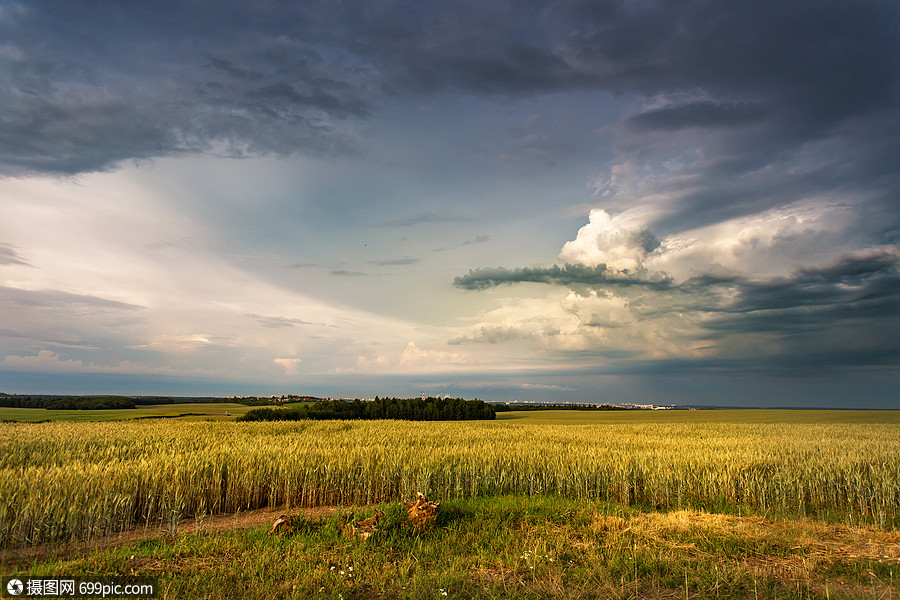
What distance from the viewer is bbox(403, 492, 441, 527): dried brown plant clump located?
8750mm

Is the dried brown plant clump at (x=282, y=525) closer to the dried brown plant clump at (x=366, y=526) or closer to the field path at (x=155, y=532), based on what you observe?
the field path at (x=155, y=532)

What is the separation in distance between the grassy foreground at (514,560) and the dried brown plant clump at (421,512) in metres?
0.23

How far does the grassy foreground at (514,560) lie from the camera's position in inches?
246

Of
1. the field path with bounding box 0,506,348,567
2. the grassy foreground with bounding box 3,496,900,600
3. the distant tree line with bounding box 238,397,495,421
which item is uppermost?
the grassy foreground with bounding box 3,496,900,600

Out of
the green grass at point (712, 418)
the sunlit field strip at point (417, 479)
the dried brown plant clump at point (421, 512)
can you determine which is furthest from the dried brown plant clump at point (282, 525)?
the green grass at point (712, 418)

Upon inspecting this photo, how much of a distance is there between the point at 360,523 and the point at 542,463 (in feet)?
26.1

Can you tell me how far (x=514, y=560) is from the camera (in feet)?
23.8

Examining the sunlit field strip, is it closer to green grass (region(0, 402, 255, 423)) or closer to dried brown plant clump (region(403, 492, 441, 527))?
dried brown plant clump (region(403, 492, 441, 527))

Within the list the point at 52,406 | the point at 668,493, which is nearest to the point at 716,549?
the point at 668,493

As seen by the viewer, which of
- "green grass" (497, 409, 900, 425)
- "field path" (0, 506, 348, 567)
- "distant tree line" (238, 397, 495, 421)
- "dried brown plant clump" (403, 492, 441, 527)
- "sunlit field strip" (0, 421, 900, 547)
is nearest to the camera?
"field path" (0, 506, 348, 567)

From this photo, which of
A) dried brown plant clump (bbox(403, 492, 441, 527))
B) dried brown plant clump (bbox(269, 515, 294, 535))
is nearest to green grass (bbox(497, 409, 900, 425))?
dried brown plant clump (bbox(403, 492, 441, 527))

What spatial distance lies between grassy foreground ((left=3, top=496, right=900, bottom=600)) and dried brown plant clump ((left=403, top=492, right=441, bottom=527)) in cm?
23

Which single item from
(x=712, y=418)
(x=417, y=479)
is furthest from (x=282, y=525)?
(x=712, y=418)

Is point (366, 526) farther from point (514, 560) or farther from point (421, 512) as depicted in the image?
point (514, 560)
